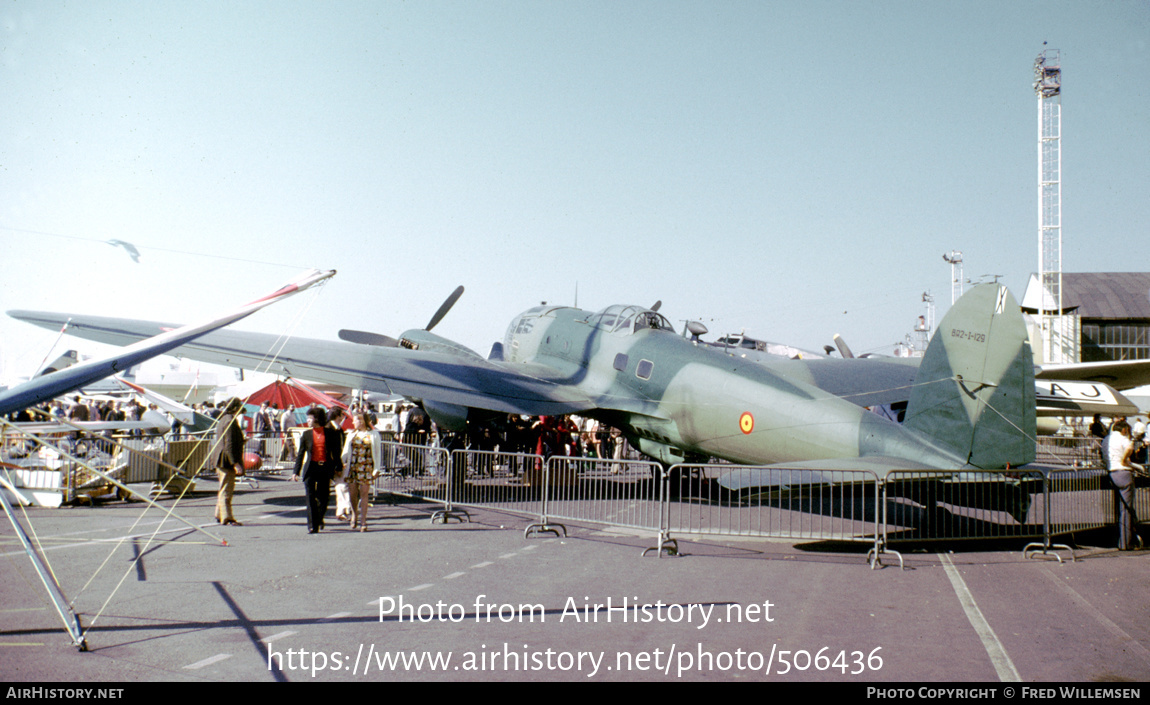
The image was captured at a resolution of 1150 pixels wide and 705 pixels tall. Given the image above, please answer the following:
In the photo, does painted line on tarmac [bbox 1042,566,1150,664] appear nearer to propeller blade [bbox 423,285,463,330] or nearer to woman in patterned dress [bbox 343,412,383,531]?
woman in patterned dress [bbox 343,412,383,531]

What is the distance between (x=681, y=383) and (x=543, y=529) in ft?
13.4

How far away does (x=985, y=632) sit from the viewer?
575 centimetres

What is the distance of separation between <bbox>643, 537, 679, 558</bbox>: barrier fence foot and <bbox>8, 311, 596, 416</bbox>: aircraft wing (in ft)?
16.2

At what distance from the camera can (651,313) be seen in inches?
586

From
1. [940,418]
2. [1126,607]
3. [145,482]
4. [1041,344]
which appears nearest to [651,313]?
[940,418]

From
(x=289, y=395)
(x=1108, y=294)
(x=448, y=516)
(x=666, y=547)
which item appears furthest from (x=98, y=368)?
(x=1108, y=294)

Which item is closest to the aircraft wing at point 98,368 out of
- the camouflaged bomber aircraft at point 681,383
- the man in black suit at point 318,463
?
the man in black suit at point 318,463

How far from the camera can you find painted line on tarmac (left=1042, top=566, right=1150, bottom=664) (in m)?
5.33

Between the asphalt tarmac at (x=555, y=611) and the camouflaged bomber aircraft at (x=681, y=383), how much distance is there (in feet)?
5.28

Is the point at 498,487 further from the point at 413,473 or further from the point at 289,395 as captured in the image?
the point at 289,395

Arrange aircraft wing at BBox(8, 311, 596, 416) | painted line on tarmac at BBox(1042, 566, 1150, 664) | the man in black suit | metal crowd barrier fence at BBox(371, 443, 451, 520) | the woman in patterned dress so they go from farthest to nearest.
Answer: metal crowd barrier fence at BBox(371, 443, 451, 520), aircraft wing at BBox(8, 311, 596, 416), the woman in patterned dress, the man in black suit, painted line on tarmac at BBox(1042, 566, 1150, 664)

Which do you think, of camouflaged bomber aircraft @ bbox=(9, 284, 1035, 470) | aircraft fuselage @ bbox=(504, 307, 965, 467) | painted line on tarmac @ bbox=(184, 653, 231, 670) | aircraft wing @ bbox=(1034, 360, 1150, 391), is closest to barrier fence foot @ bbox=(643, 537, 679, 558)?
camouflaged bomber aircraft @ bbox=(9, 284, 1035, 470)
